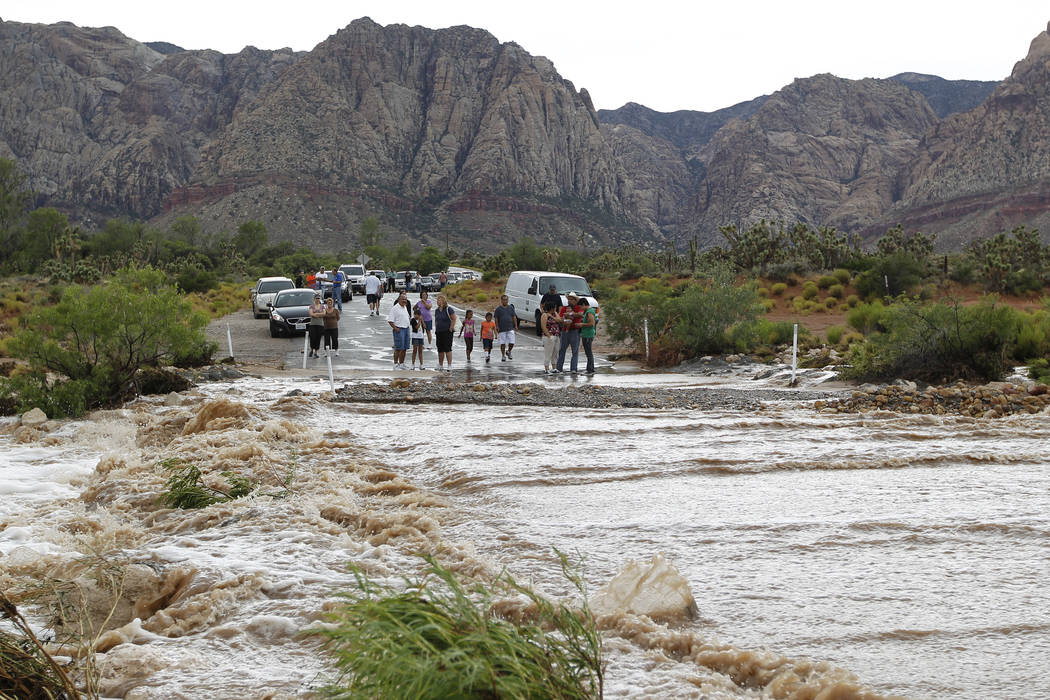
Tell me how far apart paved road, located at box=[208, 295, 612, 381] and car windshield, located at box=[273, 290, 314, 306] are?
1180 mm

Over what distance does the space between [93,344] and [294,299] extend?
51.9 feet

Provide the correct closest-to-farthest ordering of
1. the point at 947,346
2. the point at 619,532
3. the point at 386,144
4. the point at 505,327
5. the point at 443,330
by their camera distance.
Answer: the point at 619,532 → the point at 947,346 → the point at 443,330 → the point at 505,327 → the point at 386,144

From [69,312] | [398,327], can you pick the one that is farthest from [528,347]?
[69,312]

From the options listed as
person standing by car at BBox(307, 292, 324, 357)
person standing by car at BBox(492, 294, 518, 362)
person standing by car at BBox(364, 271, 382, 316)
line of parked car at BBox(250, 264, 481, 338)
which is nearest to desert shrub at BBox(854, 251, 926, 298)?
line of parked car at BBox(250, 264, 481, 338)

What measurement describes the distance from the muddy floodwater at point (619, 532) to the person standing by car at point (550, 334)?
6890 mm

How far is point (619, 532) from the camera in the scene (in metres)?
7.38

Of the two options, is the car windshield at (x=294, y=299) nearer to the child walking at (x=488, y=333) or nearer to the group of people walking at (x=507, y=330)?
the group of people walking at (x=507, y=330)

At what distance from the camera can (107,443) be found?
38.9 feet

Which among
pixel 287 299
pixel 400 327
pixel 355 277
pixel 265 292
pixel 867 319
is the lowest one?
pixel 400 327

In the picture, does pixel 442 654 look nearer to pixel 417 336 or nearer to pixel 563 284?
pixel 417 336

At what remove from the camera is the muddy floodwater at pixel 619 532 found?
4.86 m

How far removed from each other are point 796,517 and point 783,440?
357 cm

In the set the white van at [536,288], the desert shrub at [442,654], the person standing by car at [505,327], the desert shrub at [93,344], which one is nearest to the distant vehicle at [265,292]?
the white van at [536,288]

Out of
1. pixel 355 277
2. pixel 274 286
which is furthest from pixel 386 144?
pixel 274 286
